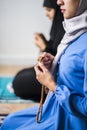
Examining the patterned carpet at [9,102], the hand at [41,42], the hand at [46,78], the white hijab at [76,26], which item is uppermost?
the white hijab at [76,26]

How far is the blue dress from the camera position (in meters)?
1.14

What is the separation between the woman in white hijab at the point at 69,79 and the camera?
1.15 m

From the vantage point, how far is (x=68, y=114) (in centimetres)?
125

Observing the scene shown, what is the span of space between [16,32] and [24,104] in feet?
4.40

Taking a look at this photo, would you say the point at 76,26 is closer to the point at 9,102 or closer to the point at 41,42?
the point at 41,42

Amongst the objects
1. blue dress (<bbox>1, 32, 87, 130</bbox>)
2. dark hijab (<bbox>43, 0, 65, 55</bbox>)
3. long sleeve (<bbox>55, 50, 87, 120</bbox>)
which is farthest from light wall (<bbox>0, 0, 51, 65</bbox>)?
long sleeve (<bbox>55, 50, 87, 120</bbox>)

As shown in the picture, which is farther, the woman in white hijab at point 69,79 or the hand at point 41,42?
the hand at point 41,42

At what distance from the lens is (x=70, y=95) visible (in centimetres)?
115

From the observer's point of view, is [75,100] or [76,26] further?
[76,26]

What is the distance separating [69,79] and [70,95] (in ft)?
0.25

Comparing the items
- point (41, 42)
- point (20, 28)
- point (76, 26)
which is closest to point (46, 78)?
point (76, 26)

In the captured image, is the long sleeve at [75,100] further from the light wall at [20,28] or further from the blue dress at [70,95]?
the light wall at [20,28]

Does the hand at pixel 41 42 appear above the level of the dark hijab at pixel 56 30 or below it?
below

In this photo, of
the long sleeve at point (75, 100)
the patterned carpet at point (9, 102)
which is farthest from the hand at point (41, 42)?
the long sleeve at point (75, 100)
